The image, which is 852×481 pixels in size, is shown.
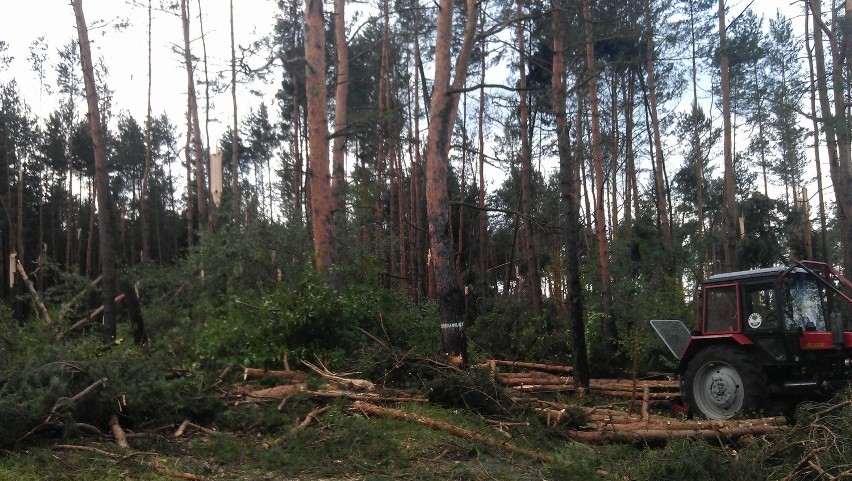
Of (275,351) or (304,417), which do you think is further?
(275,351)

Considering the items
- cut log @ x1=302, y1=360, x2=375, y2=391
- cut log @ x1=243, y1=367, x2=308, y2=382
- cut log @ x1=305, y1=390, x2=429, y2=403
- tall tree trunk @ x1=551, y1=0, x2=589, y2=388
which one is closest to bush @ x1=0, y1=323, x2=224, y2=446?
cut log @ x1=305, y1=390, x2=429, y2=403

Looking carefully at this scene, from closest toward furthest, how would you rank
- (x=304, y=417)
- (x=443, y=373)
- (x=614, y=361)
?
(x=304, y=417) < (x=443, y=373) < (x=614, y=361)

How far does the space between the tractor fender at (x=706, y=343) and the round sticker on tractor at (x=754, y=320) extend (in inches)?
7.6

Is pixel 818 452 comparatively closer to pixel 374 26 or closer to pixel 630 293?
pixel 630 293

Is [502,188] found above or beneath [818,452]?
above

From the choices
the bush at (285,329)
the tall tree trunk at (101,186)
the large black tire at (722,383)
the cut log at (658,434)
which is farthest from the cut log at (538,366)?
the tall tree trunk at (101,186)

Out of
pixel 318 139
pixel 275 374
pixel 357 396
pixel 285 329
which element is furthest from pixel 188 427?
pixel 318 139

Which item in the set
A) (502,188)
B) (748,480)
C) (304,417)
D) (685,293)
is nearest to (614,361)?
(685,293)

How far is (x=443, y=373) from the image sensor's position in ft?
34.3

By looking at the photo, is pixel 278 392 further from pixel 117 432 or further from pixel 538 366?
pixel 538 366

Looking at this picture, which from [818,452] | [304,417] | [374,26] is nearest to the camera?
[818,452]

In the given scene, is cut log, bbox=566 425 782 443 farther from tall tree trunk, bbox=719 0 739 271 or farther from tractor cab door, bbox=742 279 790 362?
tall tree trunk, bbox=719 0 739 271

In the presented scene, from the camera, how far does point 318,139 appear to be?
1545cm

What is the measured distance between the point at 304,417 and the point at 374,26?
64.7ft
